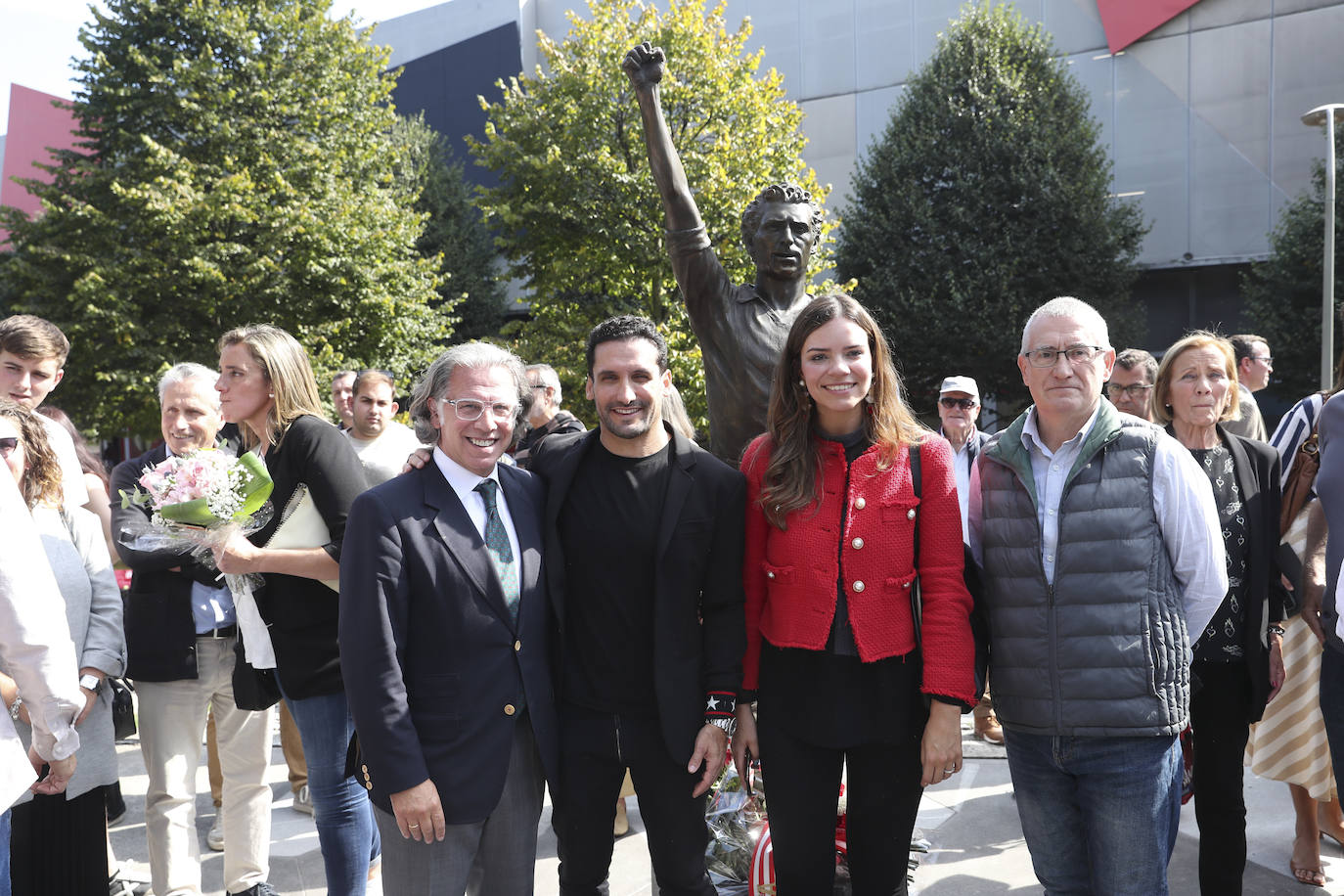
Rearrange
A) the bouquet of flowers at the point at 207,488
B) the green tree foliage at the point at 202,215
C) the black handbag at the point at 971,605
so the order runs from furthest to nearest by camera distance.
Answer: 1. the green tree foliage at the point at 202,215
2. the bouquet of flowers at the point at 207,488
3. the black handbag at the point at 971,605

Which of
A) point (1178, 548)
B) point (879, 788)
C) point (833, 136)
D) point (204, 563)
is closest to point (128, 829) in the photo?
point (204, 563)

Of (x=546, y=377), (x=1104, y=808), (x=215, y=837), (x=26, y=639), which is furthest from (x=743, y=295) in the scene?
(x=215, y=837)

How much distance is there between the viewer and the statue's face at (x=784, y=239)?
340 cm

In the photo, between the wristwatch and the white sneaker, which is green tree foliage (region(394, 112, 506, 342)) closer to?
the white sneaker

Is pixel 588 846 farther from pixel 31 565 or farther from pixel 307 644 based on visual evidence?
pixel 31 565

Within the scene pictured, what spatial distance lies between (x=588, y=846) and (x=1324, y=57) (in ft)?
71.3

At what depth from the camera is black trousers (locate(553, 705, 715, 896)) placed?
2.45 metres

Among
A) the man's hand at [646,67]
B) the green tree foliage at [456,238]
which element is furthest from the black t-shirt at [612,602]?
the green tree foliage at [456,238]

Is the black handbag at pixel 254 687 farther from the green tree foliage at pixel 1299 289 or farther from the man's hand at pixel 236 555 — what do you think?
the green tree foliage at pixel 1299 289

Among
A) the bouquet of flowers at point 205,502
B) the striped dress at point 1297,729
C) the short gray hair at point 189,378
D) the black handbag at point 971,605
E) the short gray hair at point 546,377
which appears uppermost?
the short gray hair at point 546,377

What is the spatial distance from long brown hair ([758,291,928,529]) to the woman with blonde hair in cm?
143

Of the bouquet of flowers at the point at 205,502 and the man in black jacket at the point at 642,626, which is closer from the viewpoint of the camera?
the man in black jacket at the point at 642,626

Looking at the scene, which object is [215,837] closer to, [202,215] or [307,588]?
[307,588]

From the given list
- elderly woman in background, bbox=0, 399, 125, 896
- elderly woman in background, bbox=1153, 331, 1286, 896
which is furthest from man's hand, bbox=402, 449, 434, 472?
elderly woman in background, bbox=1153, 331, 1286, 896
